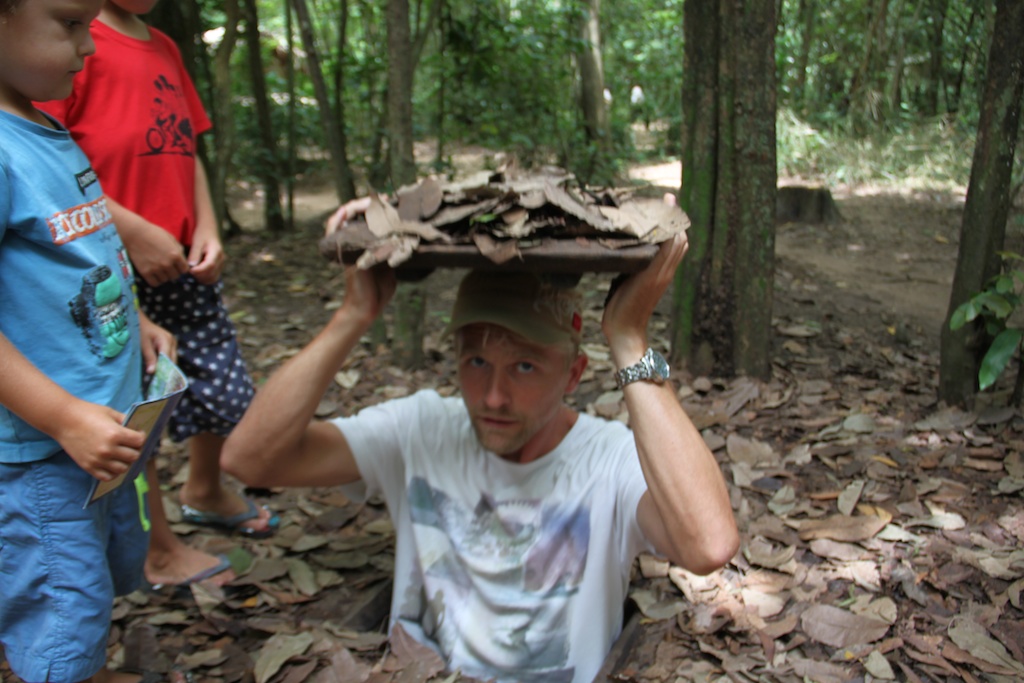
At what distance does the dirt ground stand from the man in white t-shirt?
0.19 metres

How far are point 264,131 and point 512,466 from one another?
21.1ft

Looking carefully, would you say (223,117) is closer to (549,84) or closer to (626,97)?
(549,84)

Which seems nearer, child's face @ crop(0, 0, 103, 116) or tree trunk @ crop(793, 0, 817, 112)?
child's face @ crop(0, 0, 103, 116)

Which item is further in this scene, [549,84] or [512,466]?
[549,84]

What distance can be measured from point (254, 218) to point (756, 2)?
24.2ft

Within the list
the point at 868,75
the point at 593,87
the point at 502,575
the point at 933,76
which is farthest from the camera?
the point at 868,75

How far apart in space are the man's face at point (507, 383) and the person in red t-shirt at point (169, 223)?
97 centimetres

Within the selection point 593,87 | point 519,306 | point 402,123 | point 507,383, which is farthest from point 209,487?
point 593,87

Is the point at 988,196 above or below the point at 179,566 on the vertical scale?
above

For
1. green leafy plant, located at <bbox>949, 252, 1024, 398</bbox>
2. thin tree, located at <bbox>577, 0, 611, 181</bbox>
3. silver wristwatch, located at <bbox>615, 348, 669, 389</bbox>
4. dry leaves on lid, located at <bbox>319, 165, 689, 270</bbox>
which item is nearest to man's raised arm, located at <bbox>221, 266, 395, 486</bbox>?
dry leaves on lid, located at <bbox>319, 165, 689, 270</bbox>

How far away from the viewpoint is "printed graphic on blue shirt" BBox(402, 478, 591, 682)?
2174 millimetres

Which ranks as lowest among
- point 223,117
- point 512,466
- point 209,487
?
point 209,487

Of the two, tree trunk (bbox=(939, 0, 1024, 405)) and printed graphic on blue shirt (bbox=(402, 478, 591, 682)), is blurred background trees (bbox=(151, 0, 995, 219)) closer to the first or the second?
tree trunk (bbox=(939, 0, 1024, 405))

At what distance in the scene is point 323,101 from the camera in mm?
4453
